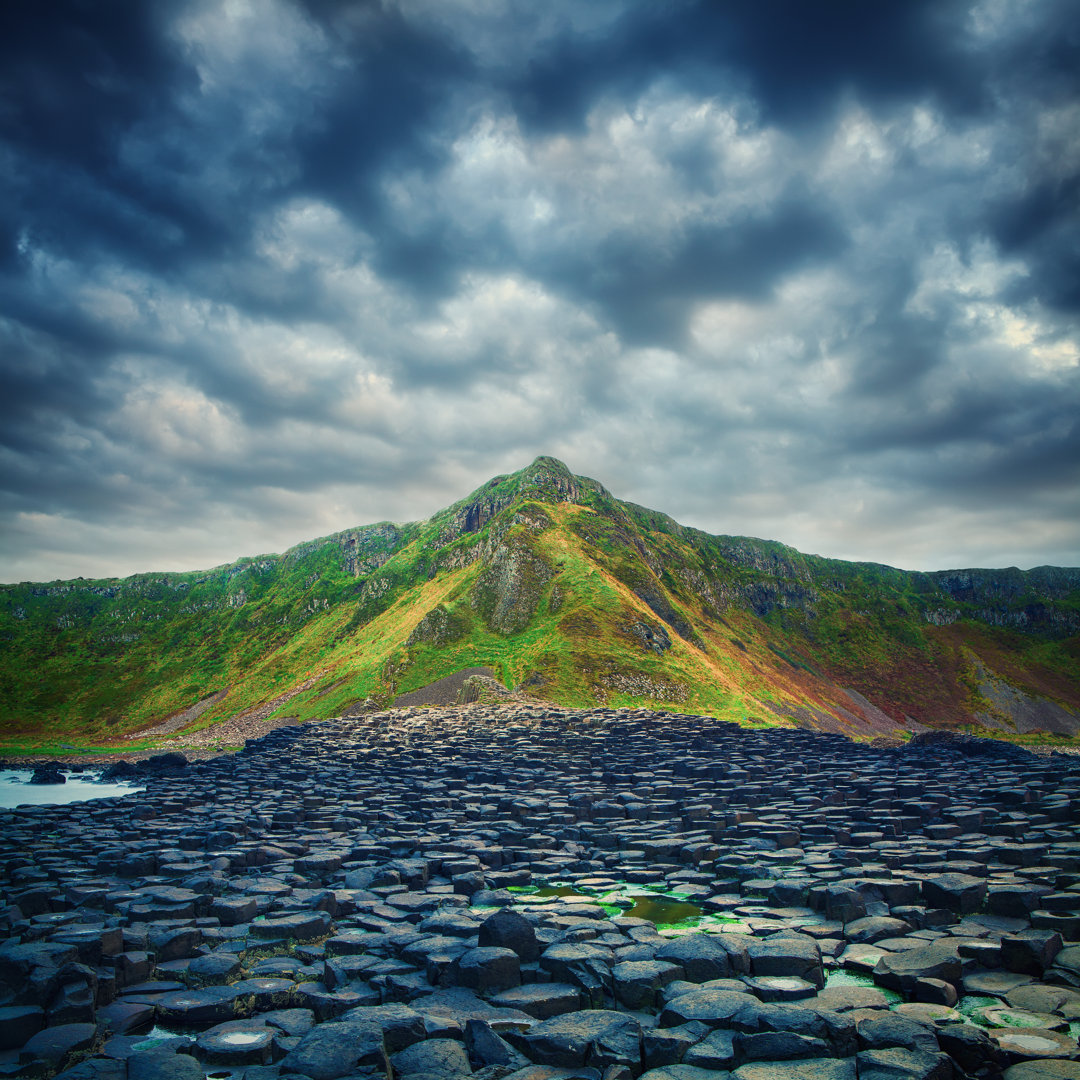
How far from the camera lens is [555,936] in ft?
31.5

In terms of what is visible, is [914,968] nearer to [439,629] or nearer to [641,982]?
[641,982]

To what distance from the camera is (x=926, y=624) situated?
511 feet

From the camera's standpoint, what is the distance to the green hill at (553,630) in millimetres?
73688

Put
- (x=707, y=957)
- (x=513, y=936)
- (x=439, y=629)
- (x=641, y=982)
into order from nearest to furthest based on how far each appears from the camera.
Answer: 1. (x=641, y=982)
2. (x=707, y=957)
3. (x=513, y=936)
4. (x=439, y=629)

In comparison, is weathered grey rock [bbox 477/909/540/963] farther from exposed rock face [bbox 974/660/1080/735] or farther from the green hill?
exposed rock face [bbox 974/660/1080/735]

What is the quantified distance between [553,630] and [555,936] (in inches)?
2512

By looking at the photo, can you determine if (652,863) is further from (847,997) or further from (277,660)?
(277,660)

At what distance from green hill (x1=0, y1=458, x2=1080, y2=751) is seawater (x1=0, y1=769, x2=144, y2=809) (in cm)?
2673

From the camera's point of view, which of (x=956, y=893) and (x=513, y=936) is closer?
(x=513, y=936)

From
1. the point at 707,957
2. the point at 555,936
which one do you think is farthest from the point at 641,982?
the point at 555,936

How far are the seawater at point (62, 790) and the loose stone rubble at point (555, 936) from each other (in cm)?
1450

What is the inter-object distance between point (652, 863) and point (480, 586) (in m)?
72.9

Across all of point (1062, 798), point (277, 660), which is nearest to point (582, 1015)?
point (1062, 798)

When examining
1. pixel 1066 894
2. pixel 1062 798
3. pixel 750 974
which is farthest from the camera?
pixel 1062 798
